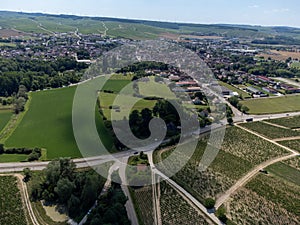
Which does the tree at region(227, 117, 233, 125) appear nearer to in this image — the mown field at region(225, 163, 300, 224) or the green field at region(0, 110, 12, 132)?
the mown field at region(225, 163, 300, 224)

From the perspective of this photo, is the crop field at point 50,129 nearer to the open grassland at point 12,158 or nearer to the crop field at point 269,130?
the open grassland at point 12,158

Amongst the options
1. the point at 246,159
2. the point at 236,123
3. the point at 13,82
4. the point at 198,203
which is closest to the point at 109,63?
the point at 13,82

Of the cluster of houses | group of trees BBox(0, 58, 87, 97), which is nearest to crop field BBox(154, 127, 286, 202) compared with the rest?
group of trees BBox(0, 58, 87, 97)

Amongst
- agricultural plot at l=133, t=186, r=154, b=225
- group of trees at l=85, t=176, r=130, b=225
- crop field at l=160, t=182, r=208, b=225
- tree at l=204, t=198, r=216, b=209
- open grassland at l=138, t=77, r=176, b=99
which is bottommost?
agricultural plot at l=133, t=186, r=154, b=225

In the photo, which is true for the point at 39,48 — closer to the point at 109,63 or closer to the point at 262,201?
the point at 109,63

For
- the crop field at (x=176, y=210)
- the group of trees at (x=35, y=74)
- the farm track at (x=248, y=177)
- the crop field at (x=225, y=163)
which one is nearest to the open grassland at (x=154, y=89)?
the group of trees at (x=35, y=74)
